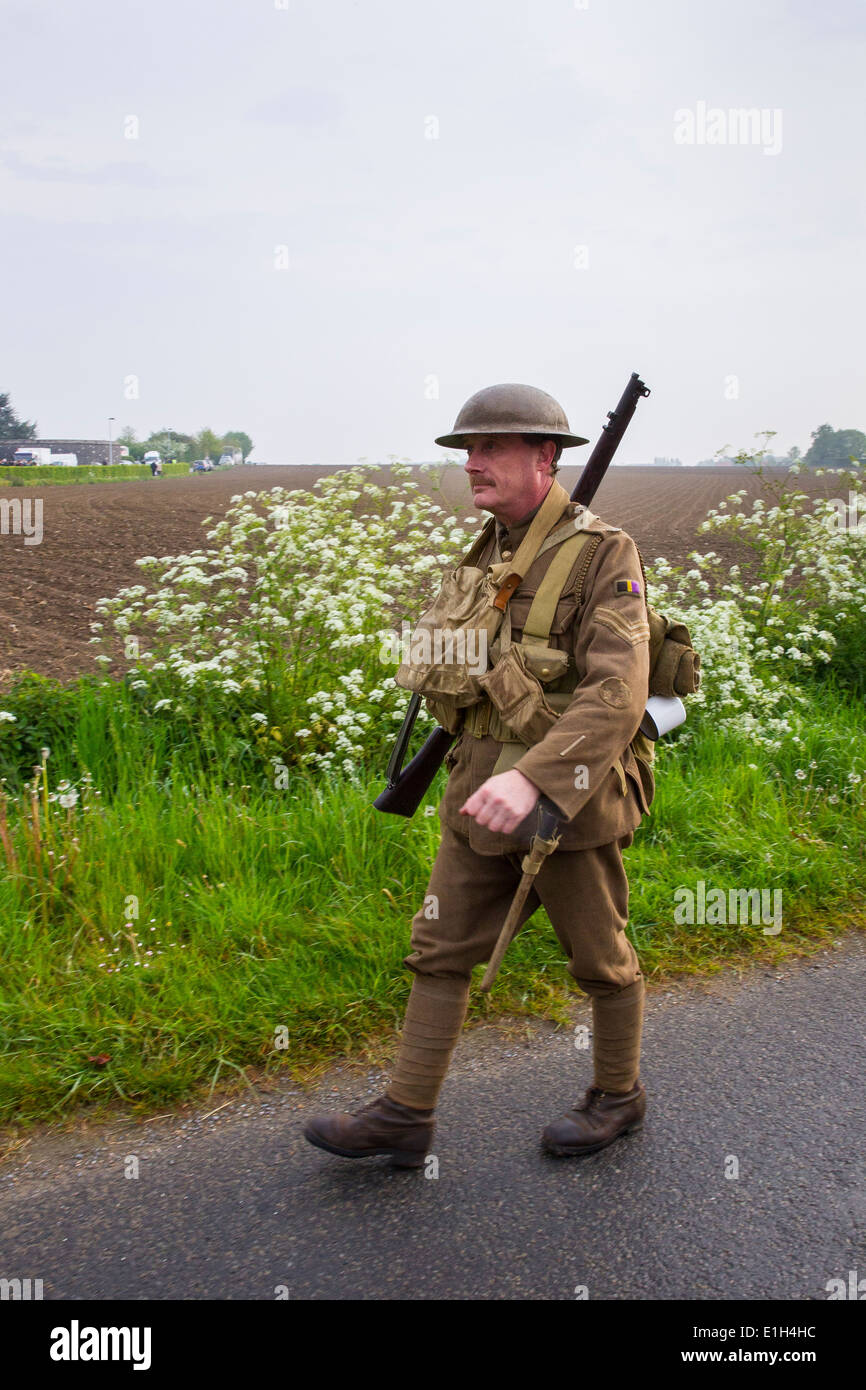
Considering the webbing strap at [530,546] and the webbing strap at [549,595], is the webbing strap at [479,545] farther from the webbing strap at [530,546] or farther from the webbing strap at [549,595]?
the webbing strap at [549,595]

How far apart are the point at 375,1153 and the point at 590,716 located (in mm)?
1308

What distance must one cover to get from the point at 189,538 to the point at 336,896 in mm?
17071

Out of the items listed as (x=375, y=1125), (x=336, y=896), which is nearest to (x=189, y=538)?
(x=336, y=896)

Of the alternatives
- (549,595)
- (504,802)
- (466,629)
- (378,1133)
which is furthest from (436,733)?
(378,1133)

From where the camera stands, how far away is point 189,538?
20312 mm

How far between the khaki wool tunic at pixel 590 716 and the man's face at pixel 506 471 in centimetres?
8

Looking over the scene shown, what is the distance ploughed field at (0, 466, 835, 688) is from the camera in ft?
30.9

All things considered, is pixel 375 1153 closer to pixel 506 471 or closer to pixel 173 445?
pixel 506 471

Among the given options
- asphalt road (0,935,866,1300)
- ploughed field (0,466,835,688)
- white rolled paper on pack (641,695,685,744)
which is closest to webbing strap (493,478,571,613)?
white rolled paper on pack (641,695,685,744)

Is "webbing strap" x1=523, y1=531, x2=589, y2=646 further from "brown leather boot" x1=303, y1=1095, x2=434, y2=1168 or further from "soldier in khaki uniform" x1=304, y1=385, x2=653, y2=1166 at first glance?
"brown leather boot" x1=303, y1=1095, x2=434, y2=1168

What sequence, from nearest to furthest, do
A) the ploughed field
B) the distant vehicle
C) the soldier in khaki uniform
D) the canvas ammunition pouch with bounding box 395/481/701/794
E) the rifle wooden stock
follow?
the soldier in khaki uniform → the canvas ammunition pouch with bounding box 395/481/701/794 → the rifle wooden stock → the ploughed field → the distant vehicle

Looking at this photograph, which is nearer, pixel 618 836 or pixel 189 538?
pixel 618 836

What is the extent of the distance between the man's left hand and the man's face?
0.73m
